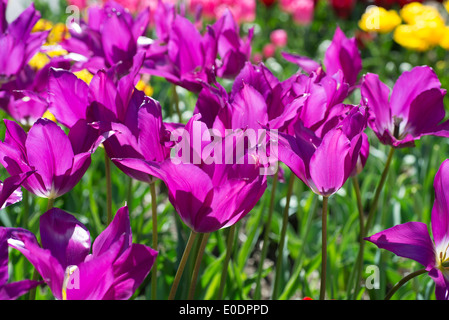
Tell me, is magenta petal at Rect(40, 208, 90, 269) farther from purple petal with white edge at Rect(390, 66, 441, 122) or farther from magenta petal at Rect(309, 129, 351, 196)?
purple petal with white edge at Rect(390, 66, 441, 122)

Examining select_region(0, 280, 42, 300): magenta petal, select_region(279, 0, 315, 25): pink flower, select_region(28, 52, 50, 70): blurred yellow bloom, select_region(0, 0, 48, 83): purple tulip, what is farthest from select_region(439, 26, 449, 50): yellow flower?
select_region(0, 280, 42, 300): magenta petal

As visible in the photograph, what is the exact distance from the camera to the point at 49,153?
2.93 feet

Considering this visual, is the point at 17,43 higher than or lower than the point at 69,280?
higher

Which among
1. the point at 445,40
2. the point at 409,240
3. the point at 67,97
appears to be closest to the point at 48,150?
the point at 67,97

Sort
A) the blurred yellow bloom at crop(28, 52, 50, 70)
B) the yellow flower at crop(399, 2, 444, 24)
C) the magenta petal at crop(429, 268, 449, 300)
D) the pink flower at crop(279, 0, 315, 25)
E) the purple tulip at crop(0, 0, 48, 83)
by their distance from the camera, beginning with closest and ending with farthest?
the magenta petal at crop(429, 268, 449, 300) → the purple tulip at crop(0, 0, 48, 83) → the blurred yellow bloom at crop(28, 52, 50, 70) → the yellow flower at crop(399, 2, 444, 24) → the pink flower at crop(279, 0, 315, 25)

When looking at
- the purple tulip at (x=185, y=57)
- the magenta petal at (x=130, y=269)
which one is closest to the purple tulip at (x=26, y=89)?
the purple tulip at (x=185, y=57)

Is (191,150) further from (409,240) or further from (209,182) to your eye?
(409,240)

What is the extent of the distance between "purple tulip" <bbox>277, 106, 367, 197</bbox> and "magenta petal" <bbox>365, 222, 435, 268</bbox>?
0.37ft

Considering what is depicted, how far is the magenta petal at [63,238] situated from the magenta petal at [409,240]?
1.22 feet

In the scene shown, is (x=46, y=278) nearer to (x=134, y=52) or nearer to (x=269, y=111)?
(x=269, y=111)

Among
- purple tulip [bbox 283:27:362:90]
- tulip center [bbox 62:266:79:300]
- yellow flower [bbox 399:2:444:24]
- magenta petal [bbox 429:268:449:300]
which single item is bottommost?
magenta petal [bbox 429:268:449:300]

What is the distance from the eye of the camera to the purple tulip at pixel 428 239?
84cm

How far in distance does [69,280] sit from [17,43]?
0.64m

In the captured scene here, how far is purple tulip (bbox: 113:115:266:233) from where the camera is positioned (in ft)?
2.60
